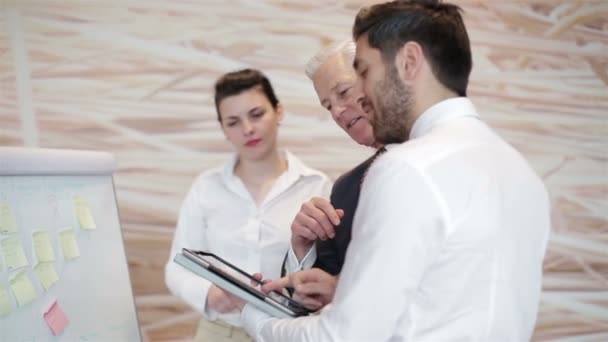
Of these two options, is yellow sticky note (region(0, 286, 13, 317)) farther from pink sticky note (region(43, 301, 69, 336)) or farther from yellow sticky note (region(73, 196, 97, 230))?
yellow sticky note (region(73, 196, 97, 230))

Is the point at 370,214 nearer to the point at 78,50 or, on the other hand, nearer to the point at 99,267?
the point at 99,267

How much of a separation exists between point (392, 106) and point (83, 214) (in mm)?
1029

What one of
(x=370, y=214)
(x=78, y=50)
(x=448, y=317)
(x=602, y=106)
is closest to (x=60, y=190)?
(x=370, y=214)

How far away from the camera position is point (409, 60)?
1134 mm

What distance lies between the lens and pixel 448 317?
0.98 meters

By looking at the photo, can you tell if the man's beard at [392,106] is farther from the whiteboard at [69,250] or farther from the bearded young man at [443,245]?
the whiteboard at [69,250]

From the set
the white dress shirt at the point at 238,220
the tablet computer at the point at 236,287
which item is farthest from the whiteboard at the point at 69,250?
the tablet computer at the point at 236,287

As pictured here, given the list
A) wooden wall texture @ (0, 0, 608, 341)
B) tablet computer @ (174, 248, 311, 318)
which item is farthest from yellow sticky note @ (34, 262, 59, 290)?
wooden wall texture @ (0, 0, 608, 341)

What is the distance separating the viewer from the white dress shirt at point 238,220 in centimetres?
216

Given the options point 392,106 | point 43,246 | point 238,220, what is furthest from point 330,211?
point 238,220

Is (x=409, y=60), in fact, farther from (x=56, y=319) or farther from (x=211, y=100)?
(x=211, y=100)

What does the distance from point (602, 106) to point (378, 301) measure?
281 centimetres

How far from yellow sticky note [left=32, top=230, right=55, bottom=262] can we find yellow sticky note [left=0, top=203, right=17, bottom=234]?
0.07 m

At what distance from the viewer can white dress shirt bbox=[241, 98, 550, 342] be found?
3.12 feet
